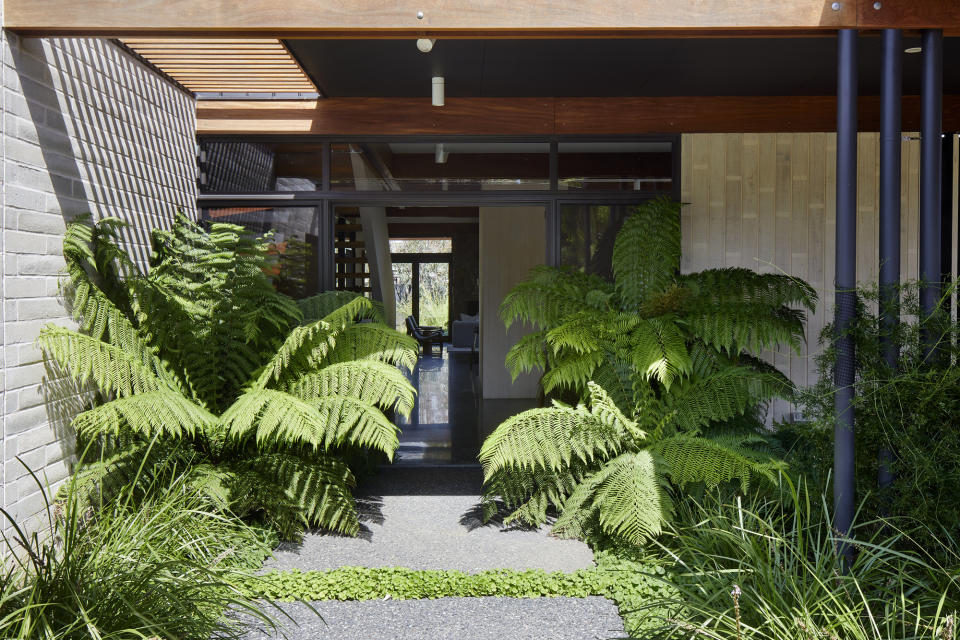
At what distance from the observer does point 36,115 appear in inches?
113

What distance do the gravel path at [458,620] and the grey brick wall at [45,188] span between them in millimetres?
1148

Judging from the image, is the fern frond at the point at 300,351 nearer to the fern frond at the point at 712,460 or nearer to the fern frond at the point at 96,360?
the fern frond at the point at 96,360

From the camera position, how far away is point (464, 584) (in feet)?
8.98

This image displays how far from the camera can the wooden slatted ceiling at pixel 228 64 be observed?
138 inches

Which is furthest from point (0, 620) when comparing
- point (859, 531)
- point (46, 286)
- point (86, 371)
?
point (859, 531)

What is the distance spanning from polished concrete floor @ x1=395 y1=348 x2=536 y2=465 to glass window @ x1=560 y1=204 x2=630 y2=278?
139 centimetres

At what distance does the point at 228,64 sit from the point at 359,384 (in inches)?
71.6

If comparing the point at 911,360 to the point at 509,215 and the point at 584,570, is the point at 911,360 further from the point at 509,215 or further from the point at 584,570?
the point at 509,215

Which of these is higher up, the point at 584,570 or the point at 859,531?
the point at 859,531

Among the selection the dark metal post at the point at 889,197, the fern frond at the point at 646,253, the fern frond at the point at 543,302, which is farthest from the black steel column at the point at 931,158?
the fern frond at the point at 543,302

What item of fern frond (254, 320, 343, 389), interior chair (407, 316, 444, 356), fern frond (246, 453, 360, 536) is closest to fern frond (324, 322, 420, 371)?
fern frond (254, 320, 343, 389)

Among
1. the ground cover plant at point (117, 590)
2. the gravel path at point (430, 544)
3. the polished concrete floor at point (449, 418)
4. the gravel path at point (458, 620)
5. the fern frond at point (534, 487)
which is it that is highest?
the ground cover plant at point (117, 590)

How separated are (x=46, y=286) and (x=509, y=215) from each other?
192 inches

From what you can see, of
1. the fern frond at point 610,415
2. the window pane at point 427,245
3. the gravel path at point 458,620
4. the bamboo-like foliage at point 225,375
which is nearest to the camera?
the gravel path at point 458,620
